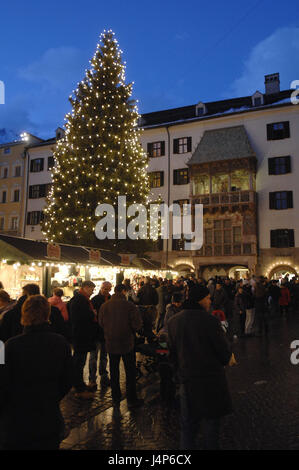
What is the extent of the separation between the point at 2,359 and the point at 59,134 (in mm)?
43249

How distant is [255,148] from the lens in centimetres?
3316

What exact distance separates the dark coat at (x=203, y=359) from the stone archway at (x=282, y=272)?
28383 mm

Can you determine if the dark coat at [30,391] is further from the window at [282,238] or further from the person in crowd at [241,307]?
the window at [282,238]

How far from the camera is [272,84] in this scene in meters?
37.3

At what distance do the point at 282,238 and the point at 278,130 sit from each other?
28.3 ft

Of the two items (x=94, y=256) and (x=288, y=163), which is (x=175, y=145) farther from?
(x=94, y=256)

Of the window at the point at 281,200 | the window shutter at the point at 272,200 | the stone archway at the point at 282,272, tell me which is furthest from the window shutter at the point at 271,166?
the stone archway at the point at 282,272

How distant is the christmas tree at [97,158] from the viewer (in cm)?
2258

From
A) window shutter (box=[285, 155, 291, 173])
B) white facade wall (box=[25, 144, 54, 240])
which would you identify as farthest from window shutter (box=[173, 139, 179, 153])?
white facade wall (box=[25, 144, 54, 240])

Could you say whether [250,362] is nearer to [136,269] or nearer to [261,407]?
[261,407]

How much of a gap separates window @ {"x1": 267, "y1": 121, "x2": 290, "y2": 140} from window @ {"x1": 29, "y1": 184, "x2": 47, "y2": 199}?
71.7 ft

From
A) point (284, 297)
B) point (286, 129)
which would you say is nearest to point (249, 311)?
point (284, 297)

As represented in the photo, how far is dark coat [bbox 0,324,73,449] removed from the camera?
298 centimetres

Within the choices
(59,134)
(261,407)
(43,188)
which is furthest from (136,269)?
(59,134)
